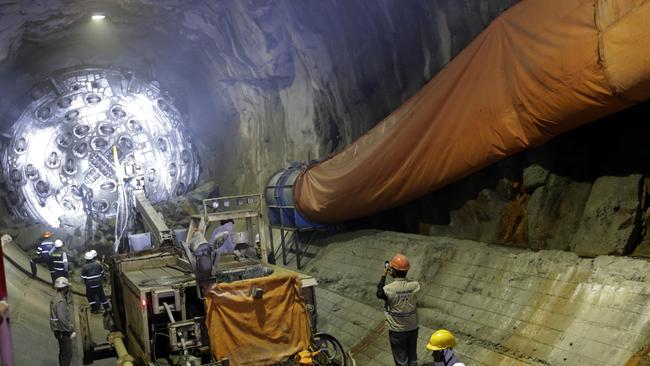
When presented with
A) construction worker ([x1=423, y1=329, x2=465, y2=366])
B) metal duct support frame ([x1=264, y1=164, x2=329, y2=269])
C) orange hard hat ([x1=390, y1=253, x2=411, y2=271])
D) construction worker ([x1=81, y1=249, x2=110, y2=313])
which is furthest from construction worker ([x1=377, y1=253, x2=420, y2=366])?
construction worker ([x1=81, y1=249, x2=110, y2=313])

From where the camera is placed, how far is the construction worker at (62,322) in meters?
9.17

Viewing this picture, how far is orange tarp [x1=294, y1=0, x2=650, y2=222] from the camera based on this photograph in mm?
6098

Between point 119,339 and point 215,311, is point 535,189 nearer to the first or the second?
point 215,311

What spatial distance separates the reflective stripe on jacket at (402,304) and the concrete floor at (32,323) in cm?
618

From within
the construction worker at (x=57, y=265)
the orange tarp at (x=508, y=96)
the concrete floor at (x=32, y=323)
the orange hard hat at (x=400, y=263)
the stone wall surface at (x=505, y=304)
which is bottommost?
the concrete floor at (x=32, y=323)

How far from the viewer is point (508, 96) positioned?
749cm

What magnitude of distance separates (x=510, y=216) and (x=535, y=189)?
0.63 m

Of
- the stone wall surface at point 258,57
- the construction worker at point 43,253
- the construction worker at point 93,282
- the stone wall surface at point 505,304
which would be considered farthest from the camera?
the construction worker at point 43,253

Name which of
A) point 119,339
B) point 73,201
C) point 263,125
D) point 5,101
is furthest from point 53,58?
point 119,339

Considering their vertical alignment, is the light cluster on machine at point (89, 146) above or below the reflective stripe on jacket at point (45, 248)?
above

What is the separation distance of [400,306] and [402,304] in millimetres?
30

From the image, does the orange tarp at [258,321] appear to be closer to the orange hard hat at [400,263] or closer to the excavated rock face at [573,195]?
the orange hard hat at [400,263]

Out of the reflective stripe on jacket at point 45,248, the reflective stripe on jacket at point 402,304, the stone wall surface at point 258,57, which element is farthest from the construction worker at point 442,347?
the reflective stripe on jacket at point 45,248

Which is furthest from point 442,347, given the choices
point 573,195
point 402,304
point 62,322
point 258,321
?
point 62,322
